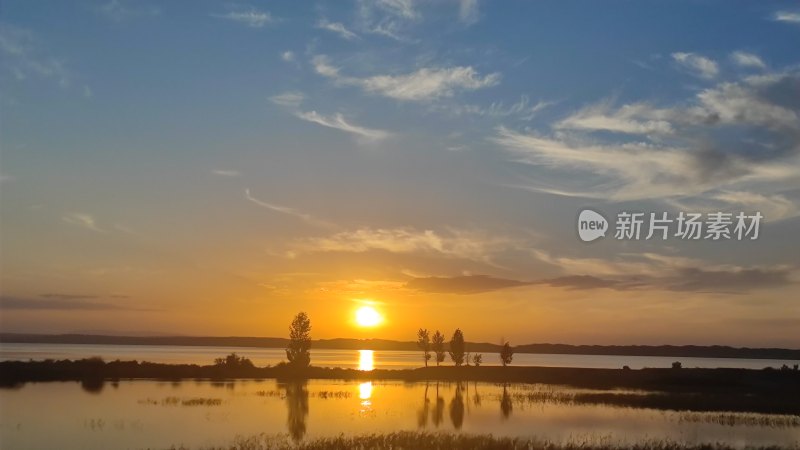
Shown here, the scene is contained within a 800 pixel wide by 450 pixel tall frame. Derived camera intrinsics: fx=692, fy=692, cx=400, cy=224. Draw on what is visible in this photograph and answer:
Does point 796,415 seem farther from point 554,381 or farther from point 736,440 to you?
point 554,381

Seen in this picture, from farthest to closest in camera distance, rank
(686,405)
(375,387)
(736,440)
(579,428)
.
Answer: (375,387) → (686,405) → (579,428) → (736,440)

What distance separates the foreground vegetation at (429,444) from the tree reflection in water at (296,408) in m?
2.74

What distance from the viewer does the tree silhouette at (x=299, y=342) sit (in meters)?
103

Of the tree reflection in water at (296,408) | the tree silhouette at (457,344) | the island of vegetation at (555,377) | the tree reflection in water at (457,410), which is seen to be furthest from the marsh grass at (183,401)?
the tree silhouette at (457,344)

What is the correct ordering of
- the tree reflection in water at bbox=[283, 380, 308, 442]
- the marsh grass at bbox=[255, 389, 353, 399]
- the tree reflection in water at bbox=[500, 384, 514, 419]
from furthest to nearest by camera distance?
1. the marsh grass at bbox=[255, 389, 353, 399]
2. the tree reflection in water at bbox=[500, 384, 514, 419]
3. the tree reflection in water at bbox=[283, 380, 308, 442]

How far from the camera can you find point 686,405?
63469 mm

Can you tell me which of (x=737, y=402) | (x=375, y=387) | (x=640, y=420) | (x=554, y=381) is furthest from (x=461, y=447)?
(x=554, y=381)

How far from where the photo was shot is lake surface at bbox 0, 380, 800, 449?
4031cm

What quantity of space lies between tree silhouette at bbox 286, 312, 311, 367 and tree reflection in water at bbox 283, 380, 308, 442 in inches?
639

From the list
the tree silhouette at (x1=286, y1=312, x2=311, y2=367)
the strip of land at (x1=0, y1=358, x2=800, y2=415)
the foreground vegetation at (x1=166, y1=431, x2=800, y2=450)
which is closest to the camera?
the foreground vegetation at (x1=166, y1=431, x2=800, y2=450)

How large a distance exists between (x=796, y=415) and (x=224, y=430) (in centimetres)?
4514

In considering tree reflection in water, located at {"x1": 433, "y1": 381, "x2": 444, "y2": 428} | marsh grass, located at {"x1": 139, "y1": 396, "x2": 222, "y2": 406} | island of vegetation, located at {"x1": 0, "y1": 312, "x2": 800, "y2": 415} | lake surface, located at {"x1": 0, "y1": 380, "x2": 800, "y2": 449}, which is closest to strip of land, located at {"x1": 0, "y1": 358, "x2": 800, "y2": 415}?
island of vegetation, located at {"x1": 0, "y1": 312, "x2": 800, "y2": 415}

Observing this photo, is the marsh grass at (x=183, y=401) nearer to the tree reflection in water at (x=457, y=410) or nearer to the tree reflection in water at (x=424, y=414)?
the tree reflection in water at (x=424, y=414)

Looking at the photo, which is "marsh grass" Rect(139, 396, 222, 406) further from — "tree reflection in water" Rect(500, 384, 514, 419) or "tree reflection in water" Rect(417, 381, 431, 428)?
"tree reflection in water" Rect(500, 384, 514, 419)
